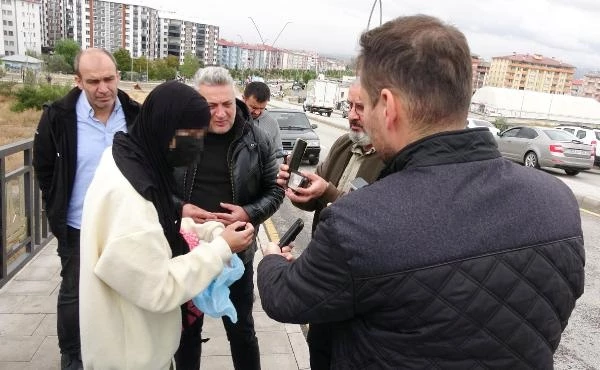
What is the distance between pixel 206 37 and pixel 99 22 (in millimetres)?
34300

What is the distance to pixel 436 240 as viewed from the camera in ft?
3.49

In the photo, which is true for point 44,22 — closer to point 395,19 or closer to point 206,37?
point 206,37

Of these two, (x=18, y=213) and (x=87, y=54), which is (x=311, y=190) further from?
(x=18, y=213)

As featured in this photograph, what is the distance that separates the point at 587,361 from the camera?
3.92 meters

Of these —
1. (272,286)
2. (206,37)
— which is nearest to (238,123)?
(272,286)

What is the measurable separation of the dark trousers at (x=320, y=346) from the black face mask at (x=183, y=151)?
0.78 m

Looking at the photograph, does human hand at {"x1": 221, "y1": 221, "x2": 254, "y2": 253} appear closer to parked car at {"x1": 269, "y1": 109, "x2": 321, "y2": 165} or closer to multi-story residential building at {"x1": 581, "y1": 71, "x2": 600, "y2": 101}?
parked car at {"x1": 269, "y1": 109, "x2": 321, "y2": 165}

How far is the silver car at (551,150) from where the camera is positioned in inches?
592

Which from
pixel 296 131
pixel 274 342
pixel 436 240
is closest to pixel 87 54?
pixel 274 342

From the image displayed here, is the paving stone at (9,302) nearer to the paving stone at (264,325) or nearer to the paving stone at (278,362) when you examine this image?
the paving stone at (264,325)

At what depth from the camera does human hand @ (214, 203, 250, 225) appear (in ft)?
8.50

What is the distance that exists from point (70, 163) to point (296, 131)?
10838 mm

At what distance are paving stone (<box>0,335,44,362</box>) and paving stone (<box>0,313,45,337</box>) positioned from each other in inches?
2.8

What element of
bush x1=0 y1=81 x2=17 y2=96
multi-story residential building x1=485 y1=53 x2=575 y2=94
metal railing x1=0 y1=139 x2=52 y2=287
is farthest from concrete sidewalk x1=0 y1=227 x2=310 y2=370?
multi-story residential building x1=485 y1=53 x2=575 y2=94
